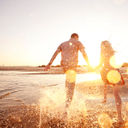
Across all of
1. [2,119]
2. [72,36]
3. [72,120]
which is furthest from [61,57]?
[2,119]

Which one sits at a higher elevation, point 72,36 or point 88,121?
point 72,36

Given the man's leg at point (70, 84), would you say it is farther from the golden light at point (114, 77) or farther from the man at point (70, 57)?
the golden light at point (114, 77)

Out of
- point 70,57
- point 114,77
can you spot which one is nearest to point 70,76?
point 70,57

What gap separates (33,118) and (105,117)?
2.09 meters

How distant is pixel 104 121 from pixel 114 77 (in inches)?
48.7

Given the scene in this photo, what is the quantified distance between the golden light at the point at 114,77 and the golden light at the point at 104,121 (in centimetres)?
108

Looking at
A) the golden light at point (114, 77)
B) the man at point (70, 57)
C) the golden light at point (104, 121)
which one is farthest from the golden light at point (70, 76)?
the golden light at point (104, 121)

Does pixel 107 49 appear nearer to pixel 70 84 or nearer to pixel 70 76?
pixel 70 76

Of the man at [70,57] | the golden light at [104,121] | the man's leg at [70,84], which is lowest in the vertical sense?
the golden light at [104,121]

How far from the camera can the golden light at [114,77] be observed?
3.33 metres

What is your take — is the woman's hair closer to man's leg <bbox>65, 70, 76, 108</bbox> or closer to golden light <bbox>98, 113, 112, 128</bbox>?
man's leg <bbox>65, 70, 76, 108</bbox>

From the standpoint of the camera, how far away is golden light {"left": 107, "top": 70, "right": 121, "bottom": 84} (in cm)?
333

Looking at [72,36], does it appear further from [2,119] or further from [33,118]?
[2,119]

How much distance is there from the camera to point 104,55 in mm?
3566
